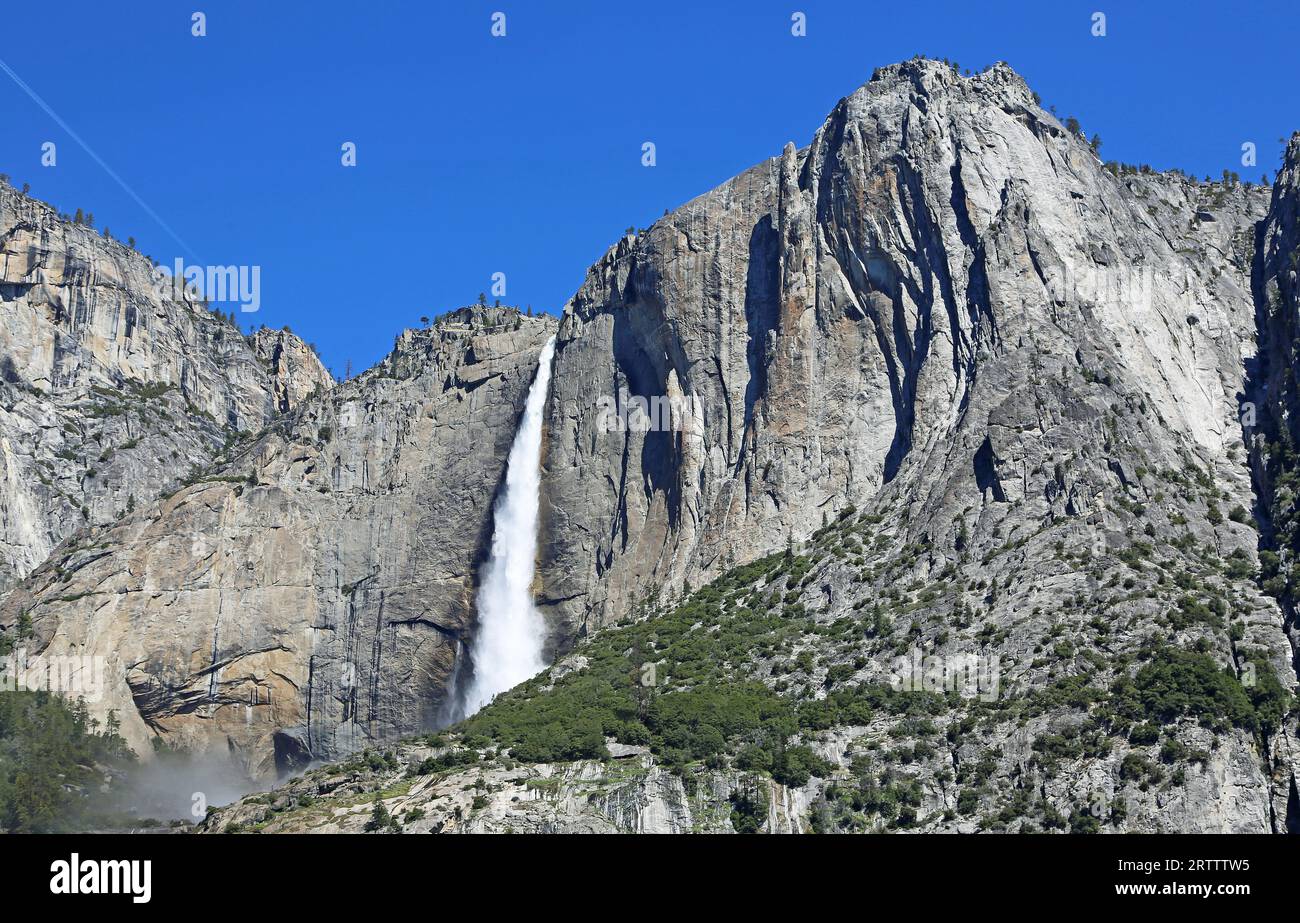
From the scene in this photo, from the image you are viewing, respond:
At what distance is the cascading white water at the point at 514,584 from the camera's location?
130 meters

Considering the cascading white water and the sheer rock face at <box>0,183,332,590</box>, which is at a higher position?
the sheer rock face at <box>0,183,332,590</box>

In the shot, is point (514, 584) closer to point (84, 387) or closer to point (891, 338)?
point (891, 338)

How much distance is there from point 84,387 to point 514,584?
2092 inches

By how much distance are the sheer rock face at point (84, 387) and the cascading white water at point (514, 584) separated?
1397 inches

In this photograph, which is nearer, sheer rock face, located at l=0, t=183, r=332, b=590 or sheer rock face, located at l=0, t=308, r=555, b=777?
sheer rock face, located at l=0, t=308, r=555, b=777

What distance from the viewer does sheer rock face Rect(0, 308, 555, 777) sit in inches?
5246

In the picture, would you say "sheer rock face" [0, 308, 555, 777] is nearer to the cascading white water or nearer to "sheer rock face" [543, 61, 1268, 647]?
the cascading white water

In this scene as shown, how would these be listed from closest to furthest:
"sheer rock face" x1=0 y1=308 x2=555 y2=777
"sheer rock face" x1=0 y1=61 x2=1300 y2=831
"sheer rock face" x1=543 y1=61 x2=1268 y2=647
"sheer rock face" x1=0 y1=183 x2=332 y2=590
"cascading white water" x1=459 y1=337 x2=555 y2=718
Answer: "sheer rock face" x1=0 y1=61 x2=1300 y2=831
"sheer rock face" x1=543 y1=61 x2=1268 y2=647
"cascading white water" x1=459 y1=337 x2=555 y2=718
"sheer rock face" x1=0 y1=308 x2=555 y2=777
"sheer rock face" x1=0 y1=183 x2=332 y2=590

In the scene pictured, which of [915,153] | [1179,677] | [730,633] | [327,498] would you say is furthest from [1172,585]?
[327,498]

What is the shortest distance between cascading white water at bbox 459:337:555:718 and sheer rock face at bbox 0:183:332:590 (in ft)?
116

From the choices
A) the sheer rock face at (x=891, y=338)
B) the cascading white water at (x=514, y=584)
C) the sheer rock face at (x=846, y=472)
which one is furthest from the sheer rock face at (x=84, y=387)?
the sheer rock face at (x=891, y=338)

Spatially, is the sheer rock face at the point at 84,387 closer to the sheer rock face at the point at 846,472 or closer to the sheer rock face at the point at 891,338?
the sheer rock face at the point at 846,472

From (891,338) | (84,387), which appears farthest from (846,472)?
(84,387)

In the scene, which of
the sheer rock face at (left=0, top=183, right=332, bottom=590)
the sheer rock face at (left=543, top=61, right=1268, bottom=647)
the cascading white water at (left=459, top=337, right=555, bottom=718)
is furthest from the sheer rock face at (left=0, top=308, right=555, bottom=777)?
the sheer rock face at (left=0, top=183, right=332, bottom=590)
